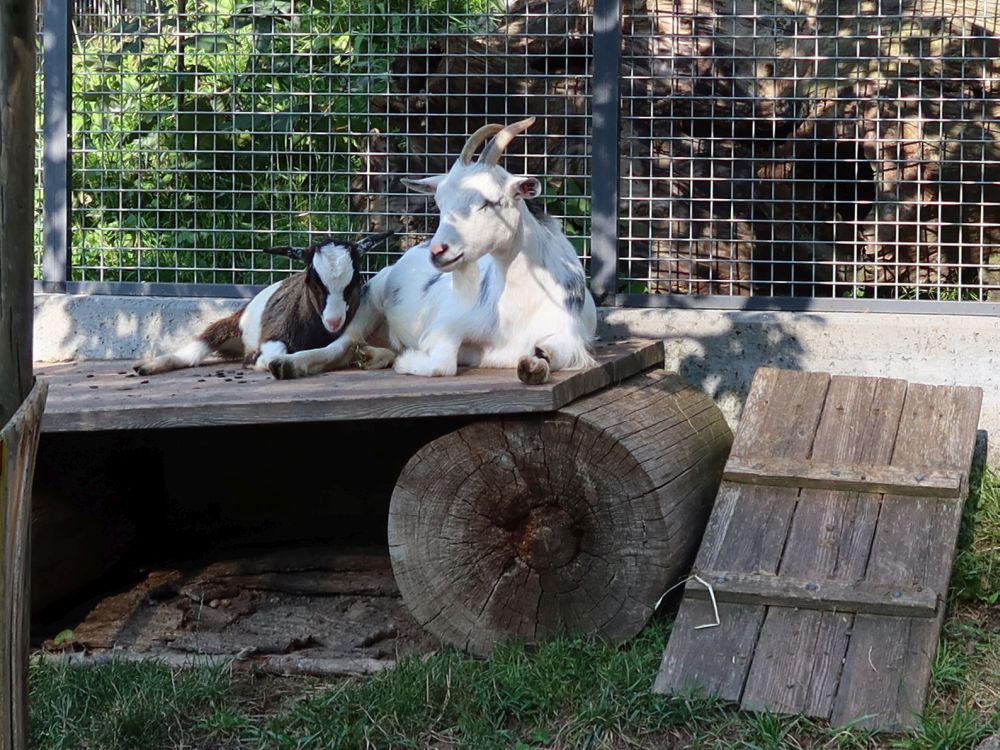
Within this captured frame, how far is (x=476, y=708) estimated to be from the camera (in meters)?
4.27

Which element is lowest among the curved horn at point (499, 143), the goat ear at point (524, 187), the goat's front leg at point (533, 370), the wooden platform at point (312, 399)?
the wooden platform at point (312, 399)

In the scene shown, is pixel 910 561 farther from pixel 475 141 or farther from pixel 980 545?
pixel 475 141

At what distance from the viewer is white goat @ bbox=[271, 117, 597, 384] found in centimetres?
518

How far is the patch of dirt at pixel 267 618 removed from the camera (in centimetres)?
500

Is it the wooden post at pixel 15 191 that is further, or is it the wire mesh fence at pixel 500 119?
the wire mesh fence at pixel 500 119

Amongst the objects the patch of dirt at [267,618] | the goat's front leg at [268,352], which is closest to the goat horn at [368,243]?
the goat's front leg at [268,352]

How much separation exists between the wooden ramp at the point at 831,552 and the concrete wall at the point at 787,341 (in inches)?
19.5

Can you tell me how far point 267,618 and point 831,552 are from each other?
234cm

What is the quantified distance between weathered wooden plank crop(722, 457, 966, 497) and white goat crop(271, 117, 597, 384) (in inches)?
29.5

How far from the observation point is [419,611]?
4.83 meters

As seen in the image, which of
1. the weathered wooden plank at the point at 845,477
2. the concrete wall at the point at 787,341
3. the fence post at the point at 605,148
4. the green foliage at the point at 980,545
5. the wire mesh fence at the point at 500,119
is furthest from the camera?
the wire mesh fence at the point at 500,119

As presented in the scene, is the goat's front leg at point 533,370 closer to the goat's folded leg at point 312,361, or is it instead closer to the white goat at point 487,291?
the white goat at point 487,291

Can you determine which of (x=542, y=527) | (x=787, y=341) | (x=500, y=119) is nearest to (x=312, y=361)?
(x=542, y=527)

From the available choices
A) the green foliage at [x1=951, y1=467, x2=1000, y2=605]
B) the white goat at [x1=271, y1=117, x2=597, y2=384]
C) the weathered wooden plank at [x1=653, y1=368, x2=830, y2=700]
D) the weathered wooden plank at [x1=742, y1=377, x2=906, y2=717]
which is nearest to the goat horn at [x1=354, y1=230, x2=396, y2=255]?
the white goat at [x1=271, y1=117, x2=597, y2=384]
